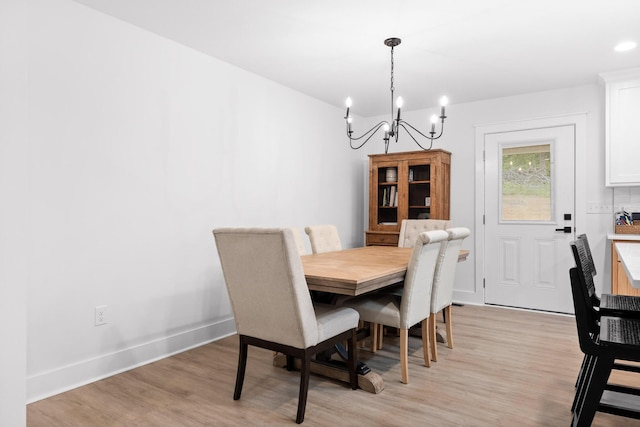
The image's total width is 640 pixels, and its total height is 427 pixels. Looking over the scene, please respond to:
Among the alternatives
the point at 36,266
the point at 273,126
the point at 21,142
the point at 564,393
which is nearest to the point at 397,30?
the point at 273,126

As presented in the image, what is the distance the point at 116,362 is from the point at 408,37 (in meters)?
3.04

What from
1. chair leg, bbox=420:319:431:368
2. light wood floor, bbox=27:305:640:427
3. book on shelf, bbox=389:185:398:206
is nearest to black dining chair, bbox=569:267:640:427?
light wood floor, bbox=27:305:640:427

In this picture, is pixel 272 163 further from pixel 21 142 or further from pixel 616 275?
pixel 616 275

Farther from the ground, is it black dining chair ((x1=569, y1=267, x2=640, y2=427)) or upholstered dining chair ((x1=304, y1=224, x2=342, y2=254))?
upholstered dining chair ((x1=304, y1=224, x2=342, y2=254))

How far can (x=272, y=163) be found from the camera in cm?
411

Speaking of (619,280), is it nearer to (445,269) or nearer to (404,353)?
(445,269)

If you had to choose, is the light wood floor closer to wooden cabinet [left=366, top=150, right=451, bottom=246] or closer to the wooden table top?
the wooden table top

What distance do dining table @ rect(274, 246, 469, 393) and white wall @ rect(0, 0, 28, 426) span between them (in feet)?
4.20

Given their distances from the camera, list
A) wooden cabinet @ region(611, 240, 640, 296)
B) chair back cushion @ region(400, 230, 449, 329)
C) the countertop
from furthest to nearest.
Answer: the countertop < wooden cabinet @ region(611, 240, 640, 296) < chair back cushion @ region(400, 230, 449, 329)

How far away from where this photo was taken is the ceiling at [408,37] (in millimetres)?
2594

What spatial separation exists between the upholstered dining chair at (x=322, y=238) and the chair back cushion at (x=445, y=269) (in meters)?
1.09

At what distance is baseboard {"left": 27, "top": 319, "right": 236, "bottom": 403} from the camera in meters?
2.39

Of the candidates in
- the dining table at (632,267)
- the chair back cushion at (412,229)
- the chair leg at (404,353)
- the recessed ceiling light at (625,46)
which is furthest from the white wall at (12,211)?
the recessed ceiling light at (625,46)

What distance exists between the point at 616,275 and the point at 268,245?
10.9ft
